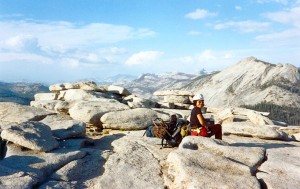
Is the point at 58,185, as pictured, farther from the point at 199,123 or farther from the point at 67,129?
the point at 199,123

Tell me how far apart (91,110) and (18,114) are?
25.2 ft

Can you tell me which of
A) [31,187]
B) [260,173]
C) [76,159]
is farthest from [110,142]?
[260,173]

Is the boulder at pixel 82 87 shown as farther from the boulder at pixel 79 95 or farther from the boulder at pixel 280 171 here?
the boulder at pixel 280 171

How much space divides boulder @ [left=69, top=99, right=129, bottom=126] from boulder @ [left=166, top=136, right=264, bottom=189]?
1467 cm

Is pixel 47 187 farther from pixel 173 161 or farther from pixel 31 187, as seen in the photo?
pixel 173 161

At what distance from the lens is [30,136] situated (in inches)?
955

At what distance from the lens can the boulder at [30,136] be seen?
23422 millimetres

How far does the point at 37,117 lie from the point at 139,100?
47.7 ft

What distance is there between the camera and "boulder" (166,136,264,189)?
18453 mm

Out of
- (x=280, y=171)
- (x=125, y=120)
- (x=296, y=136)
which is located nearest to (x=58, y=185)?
(x=280, y=171)

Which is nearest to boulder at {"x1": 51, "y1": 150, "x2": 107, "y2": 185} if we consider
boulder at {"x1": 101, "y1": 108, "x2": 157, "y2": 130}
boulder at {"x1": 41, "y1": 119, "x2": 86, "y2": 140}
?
boulder at {"x1": 41, "y1": 119, "x2": 86, "y2": 140}

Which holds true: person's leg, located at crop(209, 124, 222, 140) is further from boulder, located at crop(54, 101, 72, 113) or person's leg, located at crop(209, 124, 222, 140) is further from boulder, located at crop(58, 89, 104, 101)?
boulder, located at crop(58, 89, 104, 101)

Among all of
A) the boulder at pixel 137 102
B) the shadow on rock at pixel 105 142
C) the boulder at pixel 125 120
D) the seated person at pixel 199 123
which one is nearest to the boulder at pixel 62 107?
the boulder at pixel 125 120

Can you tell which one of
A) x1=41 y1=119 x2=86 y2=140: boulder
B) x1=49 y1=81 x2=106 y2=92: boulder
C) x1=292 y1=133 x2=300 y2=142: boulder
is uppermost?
x1=49 y1=81 x2=106 y2=92: boulder
